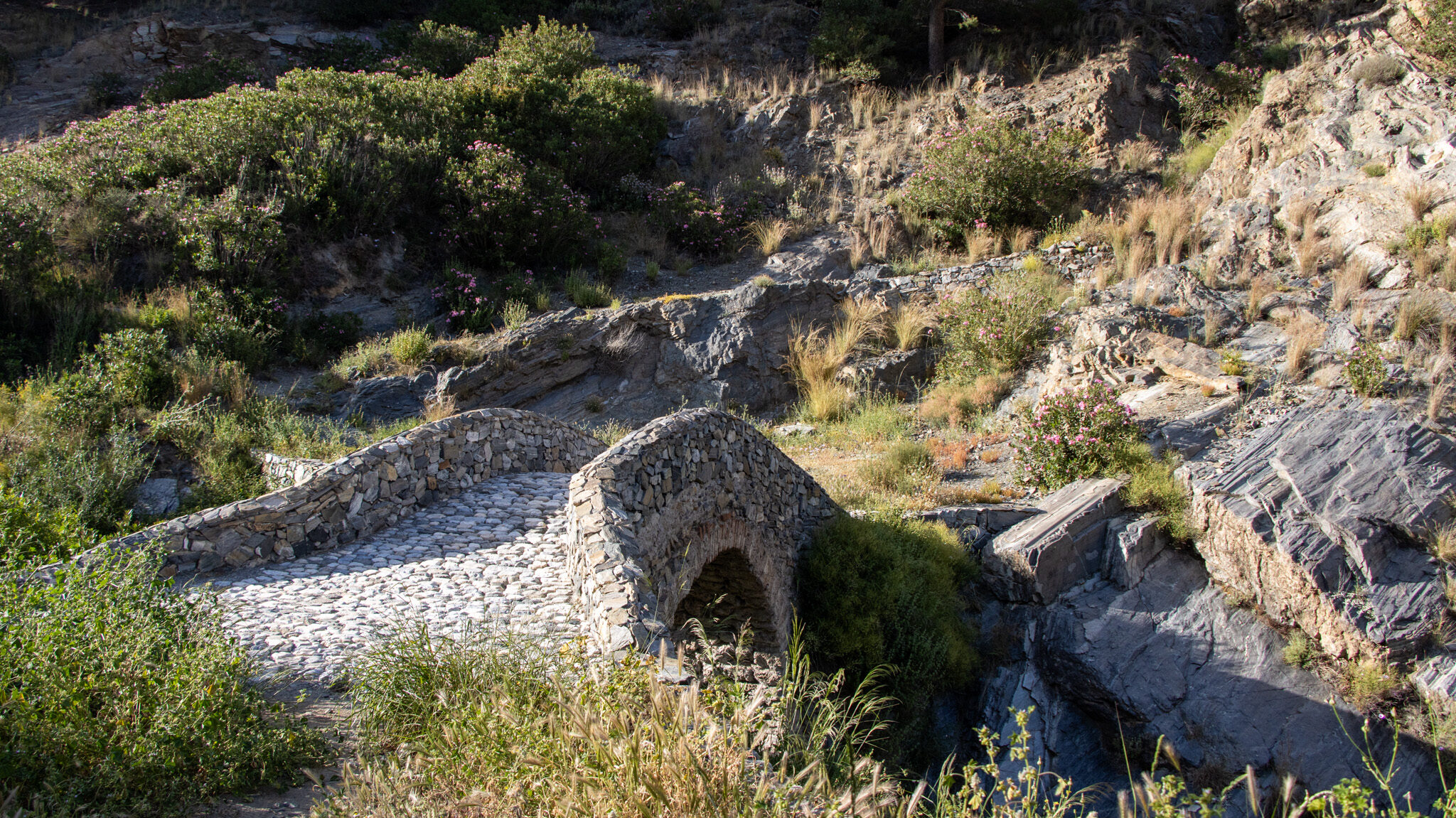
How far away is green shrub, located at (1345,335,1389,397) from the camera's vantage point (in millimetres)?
9461

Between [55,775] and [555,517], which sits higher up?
[55,775]

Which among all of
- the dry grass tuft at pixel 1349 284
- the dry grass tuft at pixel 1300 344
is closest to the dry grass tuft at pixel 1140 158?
the dry grass tuft at pixel 1349 284

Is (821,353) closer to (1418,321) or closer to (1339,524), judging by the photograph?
(1339,524)

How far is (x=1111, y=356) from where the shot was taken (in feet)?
37.2

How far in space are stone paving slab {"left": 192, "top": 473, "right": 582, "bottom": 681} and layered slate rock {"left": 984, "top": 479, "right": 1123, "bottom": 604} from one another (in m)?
4.90

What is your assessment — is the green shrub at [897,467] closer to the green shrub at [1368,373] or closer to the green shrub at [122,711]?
the green shrub at [1368,373]

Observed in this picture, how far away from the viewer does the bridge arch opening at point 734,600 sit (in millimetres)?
7555

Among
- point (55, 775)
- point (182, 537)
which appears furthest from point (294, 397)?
point (55, 775)

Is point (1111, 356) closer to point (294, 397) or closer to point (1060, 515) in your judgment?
point (1060, 515)

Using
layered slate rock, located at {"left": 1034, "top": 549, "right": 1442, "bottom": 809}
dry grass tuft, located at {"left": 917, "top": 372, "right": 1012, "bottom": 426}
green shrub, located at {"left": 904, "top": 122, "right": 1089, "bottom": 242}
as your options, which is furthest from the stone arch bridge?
green shrub, located at {"left": 904, "top": 122, "right": 1089, "bottom": 242}

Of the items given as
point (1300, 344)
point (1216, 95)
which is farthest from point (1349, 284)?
point (1216, 95)

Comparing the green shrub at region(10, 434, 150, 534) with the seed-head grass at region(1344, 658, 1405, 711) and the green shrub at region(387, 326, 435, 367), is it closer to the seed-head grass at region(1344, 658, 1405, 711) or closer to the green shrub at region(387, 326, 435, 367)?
the green shrub at region(387, 326, 435, 367)

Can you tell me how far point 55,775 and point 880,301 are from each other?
1349cm

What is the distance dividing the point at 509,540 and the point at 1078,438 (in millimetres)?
6882
